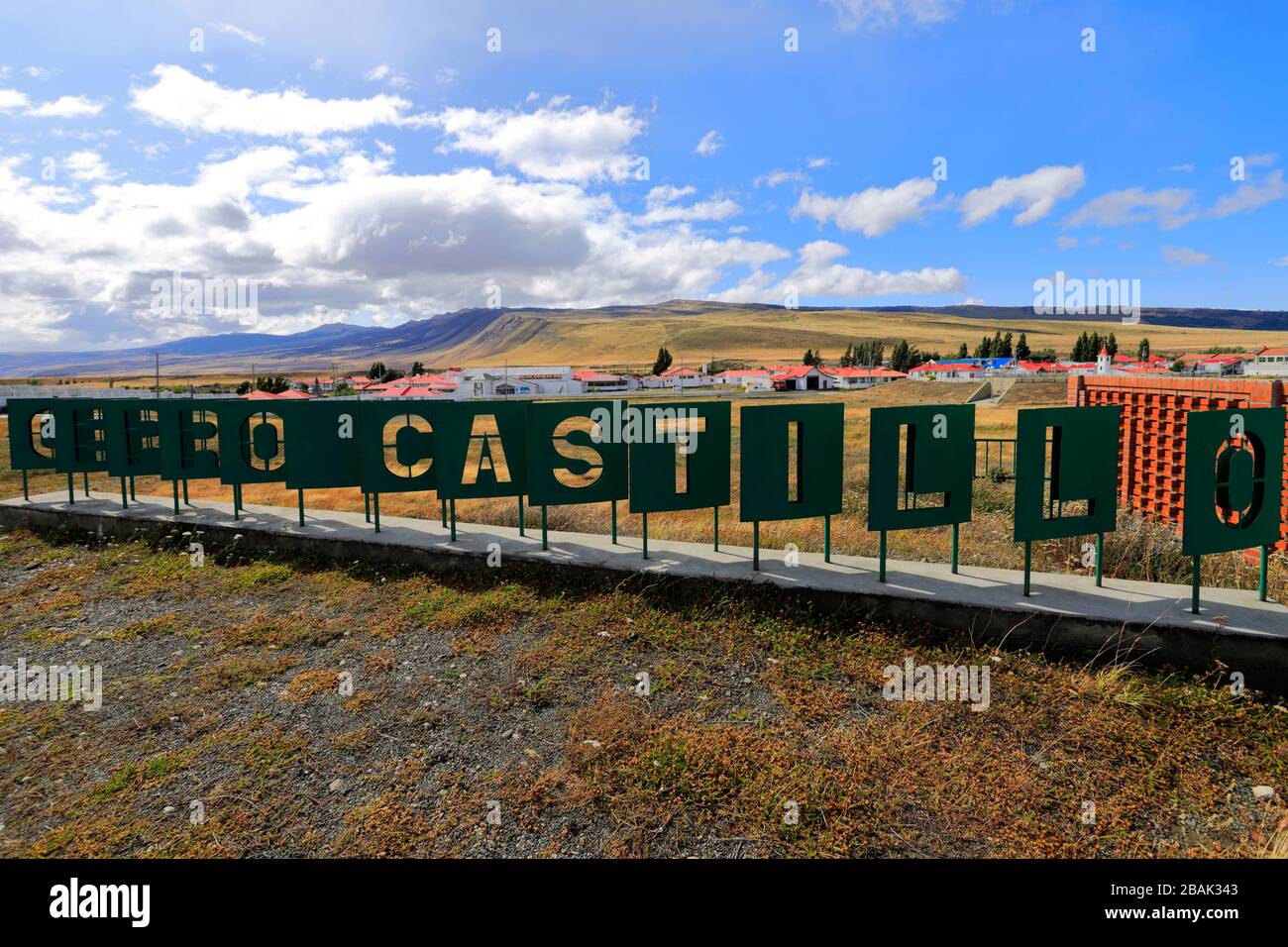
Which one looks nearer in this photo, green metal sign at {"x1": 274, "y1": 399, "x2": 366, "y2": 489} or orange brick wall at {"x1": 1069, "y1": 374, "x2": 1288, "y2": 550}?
green metal sign at {"x1": 274, "y1": 399, "x2": 366, "y2": 489}

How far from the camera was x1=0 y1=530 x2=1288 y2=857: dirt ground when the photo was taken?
13.8 ft

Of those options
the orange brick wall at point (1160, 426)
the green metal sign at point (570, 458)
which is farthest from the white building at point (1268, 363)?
the green metal sign at point (570, 458)

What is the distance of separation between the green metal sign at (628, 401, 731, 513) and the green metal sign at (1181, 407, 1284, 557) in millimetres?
4646

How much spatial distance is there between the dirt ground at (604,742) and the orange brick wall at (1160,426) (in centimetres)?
683

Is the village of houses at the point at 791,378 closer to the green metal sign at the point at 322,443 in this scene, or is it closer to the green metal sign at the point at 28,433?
the green metal sign at the point at 28,433

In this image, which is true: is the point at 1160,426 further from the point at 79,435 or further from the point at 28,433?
the point at 28,433

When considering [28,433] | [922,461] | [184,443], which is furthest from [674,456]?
[28,433]

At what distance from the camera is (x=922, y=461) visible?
7426 millimetres

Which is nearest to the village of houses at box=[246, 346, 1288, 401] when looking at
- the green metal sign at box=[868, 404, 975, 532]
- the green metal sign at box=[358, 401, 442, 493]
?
the green metal sign at box=[358, 401, 442, 493]

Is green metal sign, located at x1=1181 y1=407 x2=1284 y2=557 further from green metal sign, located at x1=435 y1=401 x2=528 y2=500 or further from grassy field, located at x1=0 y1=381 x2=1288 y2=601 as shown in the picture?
green metal sign, located at x1=435 y1=401 x2=528 y2=500

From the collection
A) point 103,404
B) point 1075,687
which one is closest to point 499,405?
point 1075,687

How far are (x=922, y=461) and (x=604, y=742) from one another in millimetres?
4598
